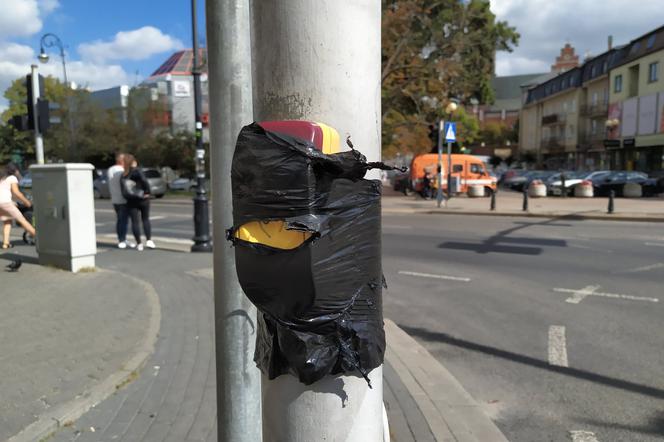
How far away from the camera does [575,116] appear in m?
55.6

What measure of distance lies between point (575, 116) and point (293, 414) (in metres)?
61.1

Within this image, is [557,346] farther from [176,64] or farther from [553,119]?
[176,64]

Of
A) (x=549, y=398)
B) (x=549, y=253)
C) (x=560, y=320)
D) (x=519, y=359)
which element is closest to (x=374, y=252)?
(x=549, y=398)

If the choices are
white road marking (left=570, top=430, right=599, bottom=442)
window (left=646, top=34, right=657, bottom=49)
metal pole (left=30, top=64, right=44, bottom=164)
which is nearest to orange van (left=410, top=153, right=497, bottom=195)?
metal pole (left=30, top=64, right=44, bottom=164)

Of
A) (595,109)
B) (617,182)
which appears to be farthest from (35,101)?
(595,109)

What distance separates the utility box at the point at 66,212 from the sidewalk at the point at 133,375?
131 centimetres

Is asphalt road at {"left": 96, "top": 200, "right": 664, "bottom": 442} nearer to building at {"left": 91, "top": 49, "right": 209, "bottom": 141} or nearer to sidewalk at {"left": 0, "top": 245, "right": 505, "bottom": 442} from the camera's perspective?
sidewalk at {"left": 0, "top": 245, "right": 505, "bottom": 442}

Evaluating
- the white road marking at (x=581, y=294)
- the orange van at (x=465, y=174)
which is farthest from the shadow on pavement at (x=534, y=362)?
the orange van at (x=465, y=174)

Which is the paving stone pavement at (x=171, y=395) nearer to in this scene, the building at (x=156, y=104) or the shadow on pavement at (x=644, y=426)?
the shadow on pavement at (x=644, y=426)

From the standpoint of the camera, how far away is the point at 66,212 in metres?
7.65

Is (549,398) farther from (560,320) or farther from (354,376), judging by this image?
(354,376)

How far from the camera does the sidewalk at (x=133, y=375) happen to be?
3.17 metres

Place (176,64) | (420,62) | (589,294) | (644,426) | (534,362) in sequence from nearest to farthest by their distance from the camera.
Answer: (644,426), (534,362), (589,294), (420,62), (176,64)

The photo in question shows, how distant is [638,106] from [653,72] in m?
3.06
